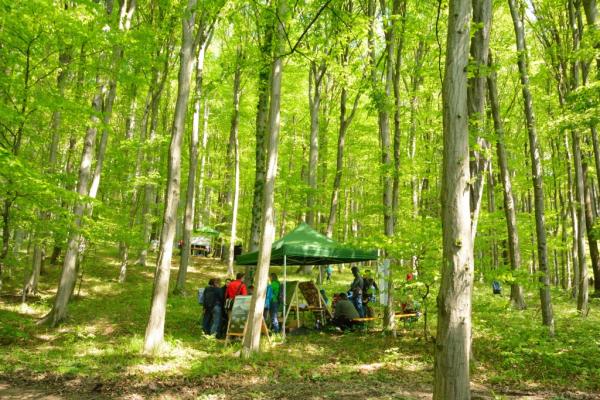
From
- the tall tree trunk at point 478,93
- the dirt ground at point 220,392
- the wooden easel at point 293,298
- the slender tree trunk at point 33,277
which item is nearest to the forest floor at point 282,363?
the dirt ground at point 220,392

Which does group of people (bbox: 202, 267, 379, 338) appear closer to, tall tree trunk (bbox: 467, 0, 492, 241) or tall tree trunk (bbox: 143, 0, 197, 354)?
tall tree trunk (bbox: 143, 0, 197, 354)

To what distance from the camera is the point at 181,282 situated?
560 inches

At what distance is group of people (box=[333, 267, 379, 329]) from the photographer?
10.2 m

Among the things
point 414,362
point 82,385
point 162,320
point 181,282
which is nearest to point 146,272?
point 181,282

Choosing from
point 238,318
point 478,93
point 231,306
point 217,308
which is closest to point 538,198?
point 478,93

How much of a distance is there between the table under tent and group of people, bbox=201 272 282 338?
0.34 meters

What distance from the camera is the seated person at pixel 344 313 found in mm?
10227

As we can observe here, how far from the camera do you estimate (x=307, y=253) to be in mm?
9508

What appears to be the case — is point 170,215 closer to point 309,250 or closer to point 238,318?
point 238,318

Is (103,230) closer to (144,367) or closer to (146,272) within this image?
(144,367)

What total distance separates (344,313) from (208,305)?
10.9 feet

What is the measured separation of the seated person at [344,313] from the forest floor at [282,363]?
15.7 inches

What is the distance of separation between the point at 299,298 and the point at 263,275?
3803 mm

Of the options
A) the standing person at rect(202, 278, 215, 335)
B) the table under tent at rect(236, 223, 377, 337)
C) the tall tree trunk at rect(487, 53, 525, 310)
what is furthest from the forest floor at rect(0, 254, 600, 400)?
the tall tree trunk at rect(487, 53, 525, 310)
